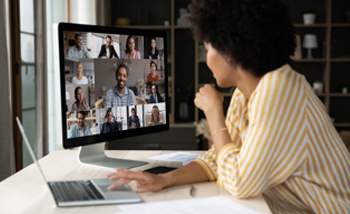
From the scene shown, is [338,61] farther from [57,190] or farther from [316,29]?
[57,190]

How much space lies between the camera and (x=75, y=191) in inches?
37.6

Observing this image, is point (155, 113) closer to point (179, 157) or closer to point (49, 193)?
point (179, 157)

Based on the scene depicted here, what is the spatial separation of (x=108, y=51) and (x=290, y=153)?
73cm

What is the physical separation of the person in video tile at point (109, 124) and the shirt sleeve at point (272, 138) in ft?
1.83

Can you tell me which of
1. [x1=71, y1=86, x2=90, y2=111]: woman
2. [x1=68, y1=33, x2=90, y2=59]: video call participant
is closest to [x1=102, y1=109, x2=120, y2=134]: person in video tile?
[x1=71, y1=86, x2=90, y2=111]: woman

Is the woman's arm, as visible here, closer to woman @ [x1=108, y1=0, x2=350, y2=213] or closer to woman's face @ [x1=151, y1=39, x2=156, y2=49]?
woman @ [x1=108, y1=0, x2=350, y2=213]

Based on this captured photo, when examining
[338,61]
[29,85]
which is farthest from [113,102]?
[338,61]

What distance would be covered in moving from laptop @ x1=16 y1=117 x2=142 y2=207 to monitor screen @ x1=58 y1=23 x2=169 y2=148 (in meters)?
0.21

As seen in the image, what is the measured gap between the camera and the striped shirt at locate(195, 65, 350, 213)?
34.0 inches

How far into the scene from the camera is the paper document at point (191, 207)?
85 cm

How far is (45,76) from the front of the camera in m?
2.68

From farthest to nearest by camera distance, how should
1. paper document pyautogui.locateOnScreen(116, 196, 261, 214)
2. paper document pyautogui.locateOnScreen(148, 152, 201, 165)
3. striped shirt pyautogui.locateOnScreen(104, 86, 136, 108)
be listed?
paper document pyautogui.locateOnScreen(148, 152, 201, 165) < striped shirt pyautogui.locateOnScreen(104, 86, 136, 108) < paper document pyautogui.locateOnScreen(116, 196, 261, 214)

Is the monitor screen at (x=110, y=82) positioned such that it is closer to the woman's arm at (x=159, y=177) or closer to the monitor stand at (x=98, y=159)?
the monitor stand at (x=98, y=159)

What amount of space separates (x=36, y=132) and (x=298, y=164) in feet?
6.99
